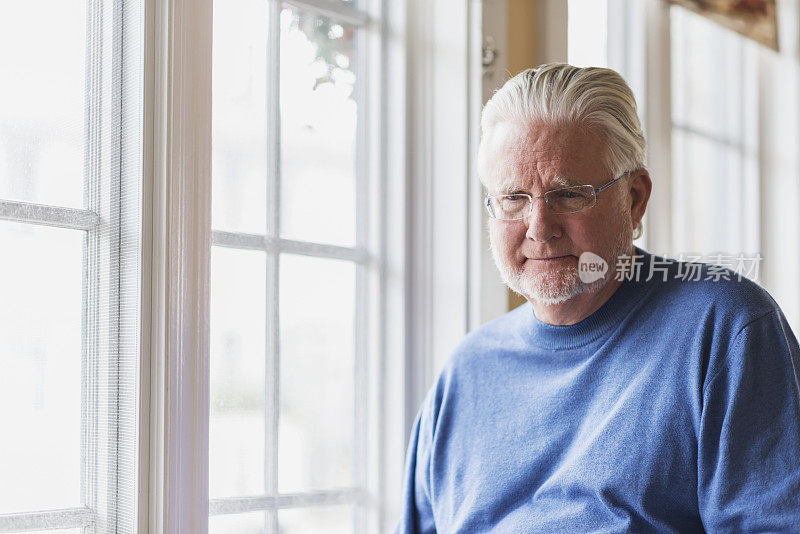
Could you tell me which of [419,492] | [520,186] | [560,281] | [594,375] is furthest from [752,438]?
[419,492]

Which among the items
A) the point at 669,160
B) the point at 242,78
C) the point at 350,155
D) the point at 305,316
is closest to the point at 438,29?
the point at 350,155

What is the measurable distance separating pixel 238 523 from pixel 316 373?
336mm

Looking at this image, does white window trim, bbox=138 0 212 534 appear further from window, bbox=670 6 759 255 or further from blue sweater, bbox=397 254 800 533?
window, bbox=670 6 759 255

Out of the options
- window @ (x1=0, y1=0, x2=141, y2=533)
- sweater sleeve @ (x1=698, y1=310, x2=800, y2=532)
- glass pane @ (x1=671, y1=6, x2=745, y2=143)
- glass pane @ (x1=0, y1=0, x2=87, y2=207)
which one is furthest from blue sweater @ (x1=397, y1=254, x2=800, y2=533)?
glass pane @ (x1=671, y1=6, x2=745, y2=143)

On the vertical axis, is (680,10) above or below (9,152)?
above

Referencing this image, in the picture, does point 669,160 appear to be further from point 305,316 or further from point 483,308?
point 305,316

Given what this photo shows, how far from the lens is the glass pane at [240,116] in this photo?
1.56m

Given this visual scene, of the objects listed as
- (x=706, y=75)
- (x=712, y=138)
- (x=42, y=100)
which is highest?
(x=706, y=75)

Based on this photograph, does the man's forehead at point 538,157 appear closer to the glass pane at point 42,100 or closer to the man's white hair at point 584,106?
the man's white hair at point 584,106

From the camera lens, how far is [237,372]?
1570 millimetres

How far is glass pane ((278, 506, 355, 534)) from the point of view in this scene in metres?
1.66

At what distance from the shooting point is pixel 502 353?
5.26 ft

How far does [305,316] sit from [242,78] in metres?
0.49

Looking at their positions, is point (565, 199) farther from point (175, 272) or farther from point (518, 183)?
point (175, 272)
